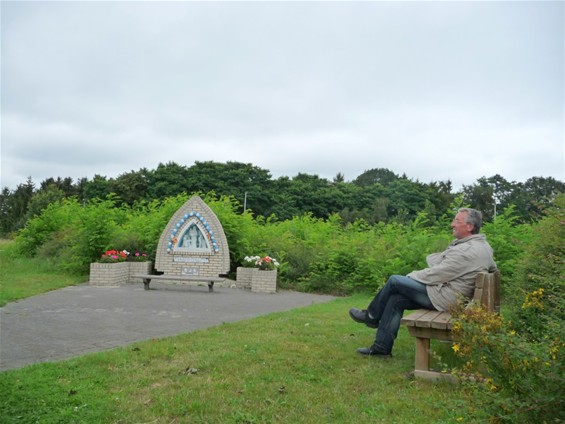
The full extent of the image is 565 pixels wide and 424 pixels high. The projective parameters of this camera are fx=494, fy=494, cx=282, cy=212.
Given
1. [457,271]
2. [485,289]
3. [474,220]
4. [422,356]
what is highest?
[474,220]

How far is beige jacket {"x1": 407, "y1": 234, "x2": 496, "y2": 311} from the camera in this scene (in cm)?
467

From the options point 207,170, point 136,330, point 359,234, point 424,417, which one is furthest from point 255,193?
point 424,417

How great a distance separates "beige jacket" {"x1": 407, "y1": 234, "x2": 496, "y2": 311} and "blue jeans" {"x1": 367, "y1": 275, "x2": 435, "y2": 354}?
103 mm

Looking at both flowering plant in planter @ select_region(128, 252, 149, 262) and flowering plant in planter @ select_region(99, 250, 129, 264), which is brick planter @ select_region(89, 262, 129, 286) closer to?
flowering plant in planter @ select_region(99, 250, 129, 264)

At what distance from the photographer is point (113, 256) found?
43.3 feet

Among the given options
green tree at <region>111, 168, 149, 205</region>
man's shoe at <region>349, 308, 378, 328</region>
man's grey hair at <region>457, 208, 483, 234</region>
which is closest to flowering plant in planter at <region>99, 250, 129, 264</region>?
man's shoe at <region>349, 308, 378, 328</region>

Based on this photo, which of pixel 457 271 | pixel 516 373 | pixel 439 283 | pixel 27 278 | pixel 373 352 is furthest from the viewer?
pixel 27 278

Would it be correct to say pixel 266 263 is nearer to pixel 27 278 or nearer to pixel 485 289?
pixel 27 278

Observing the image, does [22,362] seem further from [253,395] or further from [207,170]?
[207,170]

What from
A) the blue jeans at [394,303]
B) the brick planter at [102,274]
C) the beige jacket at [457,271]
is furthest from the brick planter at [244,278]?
the beige jacket at [457,271]

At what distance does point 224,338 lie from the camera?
586cm

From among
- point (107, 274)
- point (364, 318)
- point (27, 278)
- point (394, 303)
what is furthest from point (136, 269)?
point (394, 303)

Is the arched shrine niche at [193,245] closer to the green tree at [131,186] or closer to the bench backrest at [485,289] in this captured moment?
the bench backrest at [485,289]

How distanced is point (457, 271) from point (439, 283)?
229 millimetres
